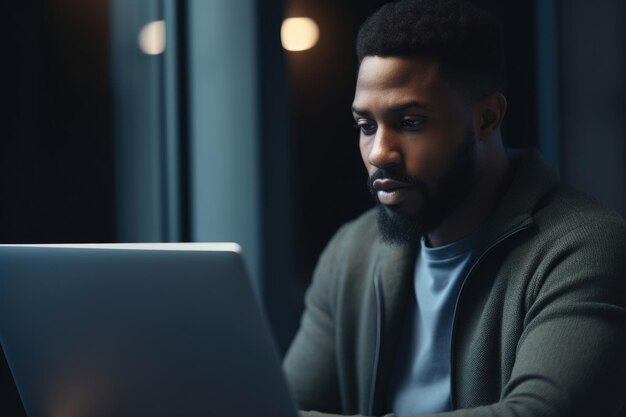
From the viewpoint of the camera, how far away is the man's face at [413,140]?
126 cm

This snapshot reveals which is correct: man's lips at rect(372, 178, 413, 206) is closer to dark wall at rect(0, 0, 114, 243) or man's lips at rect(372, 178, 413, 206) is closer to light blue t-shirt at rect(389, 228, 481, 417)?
light blue t-shirt at rect(389, 228, 481, 417)

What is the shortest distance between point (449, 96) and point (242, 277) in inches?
24.8

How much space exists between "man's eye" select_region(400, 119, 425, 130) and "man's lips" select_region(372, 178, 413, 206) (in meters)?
0.09

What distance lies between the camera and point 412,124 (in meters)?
1.28

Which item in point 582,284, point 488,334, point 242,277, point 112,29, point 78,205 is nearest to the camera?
point 242,277

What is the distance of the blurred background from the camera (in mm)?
1548

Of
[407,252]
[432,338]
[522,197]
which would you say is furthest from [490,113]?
[432,338]

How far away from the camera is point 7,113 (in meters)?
1.47

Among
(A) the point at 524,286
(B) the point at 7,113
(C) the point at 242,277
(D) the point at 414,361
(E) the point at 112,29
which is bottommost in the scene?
(D) the point at 414,361

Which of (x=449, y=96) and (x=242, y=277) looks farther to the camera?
(x=449, y=96)

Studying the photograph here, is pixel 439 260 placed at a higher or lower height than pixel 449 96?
lower

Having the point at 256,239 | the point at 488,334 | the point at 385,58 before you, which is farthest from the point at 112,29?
the point at 488,334

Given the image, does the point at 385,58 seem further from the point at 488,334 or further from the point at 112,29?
the point at 112,29

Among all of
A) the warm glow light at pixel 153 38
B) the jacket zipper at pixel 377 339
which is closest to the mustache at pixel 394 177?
the jacket zipper at pixel 377 339
